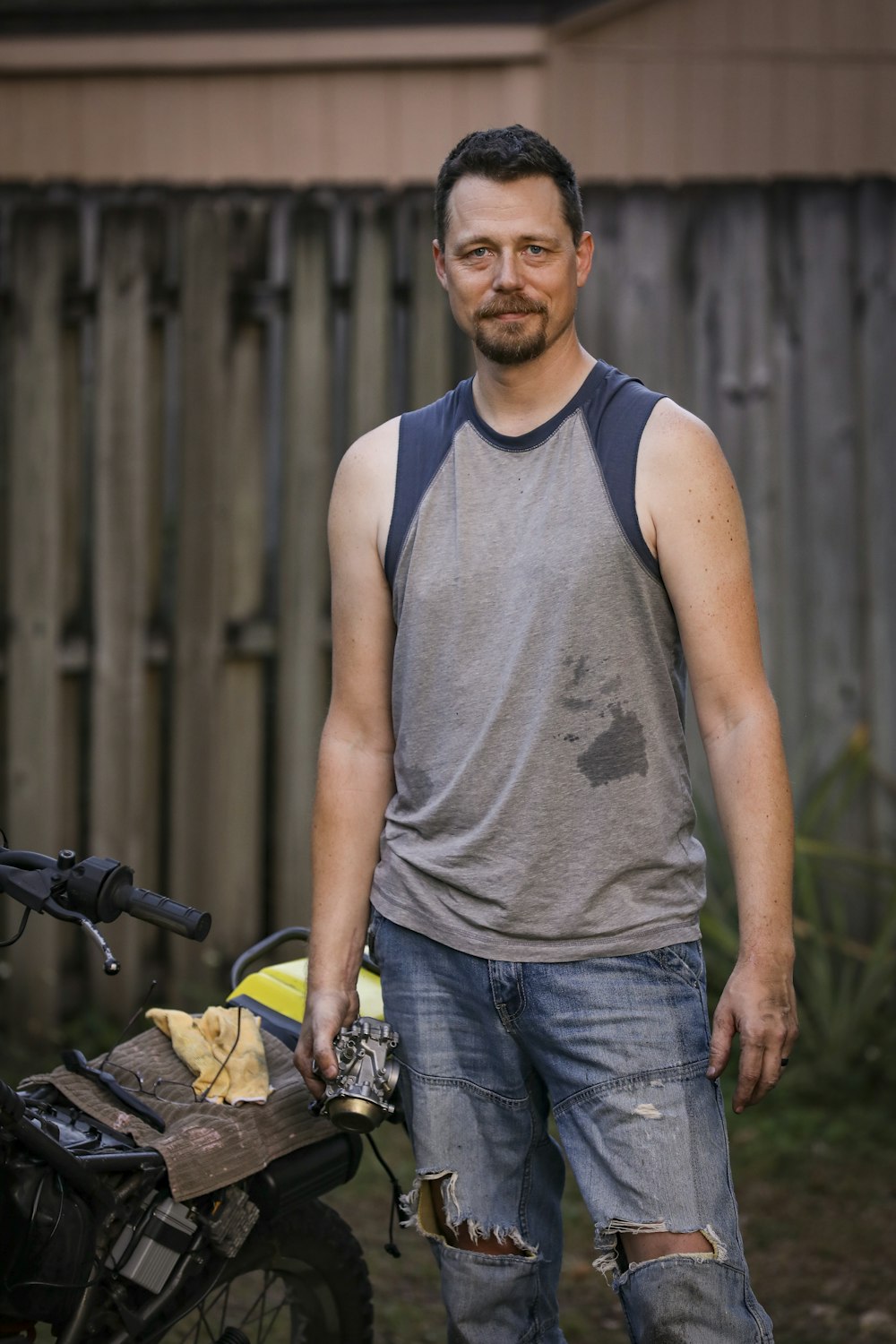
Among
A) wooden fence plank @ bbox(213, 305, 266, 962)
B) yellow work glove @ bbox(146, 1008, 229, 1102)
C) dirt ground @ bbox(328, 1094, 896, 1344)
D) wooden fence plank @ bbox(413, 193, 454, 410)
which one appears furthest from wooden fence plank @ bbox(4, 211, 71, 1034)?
yellow work glove @ bbox(146, 1008, 229, 1102)

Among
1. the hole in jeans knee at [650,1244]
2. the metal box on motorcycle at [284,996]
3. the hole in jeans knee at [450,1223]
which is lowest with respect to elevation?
the hole in jeans knee at [450,1223]

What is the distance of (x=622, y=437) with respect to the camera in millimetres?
2432

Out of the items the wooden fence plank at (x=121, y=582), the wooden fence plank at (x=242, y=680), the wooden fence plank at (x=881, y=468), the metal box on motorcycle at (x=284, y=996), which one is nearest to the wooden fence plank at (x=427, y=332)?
the wooden fence plank at (x=242, y=680)

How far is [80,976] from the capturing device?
5.05 m

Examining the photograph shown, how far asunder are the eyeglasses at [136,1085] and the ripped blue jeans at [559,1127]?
36 cm

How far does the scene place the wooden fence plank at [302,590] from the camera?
194 inches

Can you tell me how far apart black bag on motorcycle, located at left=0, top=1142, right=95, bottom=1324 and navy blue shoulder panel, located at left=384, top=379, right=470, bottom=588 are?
111 centimetres

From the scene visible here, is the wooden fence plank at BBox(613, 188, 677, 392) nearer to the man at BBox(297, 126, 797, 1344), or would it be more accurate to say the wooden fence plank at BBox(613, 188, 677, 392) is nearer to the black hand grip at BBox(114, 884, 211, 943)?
the man at BBox(297, 126, 797, 1344)

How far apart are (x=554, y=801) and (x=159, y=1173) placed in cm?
87

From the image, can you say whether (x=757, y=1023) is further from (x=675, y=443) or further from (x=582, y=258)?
(x=582, y=258)

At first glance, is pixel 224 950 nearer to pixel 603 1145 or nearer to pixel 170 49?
pixel 603 1145

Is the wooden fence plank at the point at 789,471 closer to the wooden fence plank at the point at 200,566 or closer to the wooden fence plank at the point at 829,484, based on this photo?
the wooden fence plank at the point at 829,484

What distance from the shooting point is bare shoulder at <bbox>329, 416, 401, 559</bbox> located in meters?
2.60

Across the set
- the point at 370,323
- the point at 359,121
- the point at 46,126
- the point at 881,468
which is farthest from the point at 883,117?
the point at 46,126
